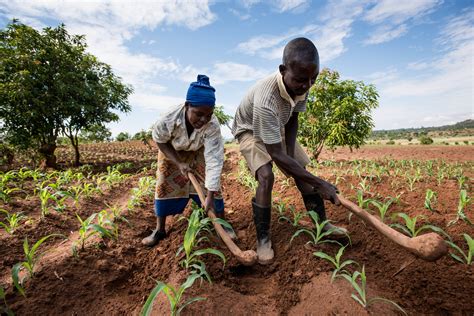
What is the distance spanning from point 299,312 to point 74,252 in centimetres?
172

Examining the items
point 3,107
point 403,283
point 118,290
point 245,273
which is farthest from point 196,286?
A: point 3,107

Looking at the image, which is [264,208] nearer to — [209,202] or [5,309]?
[209,202]

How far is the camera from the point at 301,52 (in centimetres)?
162

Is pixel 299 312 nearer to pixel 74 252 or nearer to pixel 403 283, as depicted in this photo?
pixel 403 283

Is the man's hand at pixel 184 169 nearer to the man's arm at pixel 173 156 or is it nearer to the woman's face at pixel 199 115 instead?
the man's arm at pixel 173 156

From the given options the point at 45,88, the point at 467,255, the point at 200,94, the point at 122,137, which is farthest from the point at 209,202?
the point at 122,137

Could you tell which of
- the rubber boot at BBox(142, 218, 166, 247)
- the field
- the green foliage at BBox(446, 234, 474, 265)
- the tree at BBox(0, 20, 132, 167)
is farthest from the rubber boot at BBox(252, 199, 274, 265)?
the tree at BBox(0, 20, 132, 167)

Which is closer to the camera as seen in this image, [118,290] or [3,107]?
[118,290]

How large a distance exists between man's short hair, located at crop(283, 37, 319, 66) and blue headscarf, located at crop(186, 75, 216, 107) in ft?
2.11

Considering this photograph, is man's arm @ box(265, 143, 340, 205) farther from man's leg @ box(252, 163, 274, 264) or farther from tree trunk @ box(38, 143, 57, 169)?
tree trunk @ box(38, 143, 57, 169)

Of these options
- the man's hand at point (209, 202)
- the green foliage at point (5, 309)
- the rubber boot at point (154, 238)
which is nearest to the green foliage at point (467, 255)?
the man's hand at point (209, 202)

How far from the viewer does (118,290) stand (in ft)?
5.98

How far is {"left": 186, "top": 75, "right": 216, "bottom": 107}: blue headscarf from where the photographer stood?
1.99 m

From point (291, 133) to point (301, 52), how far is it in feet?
2.80
